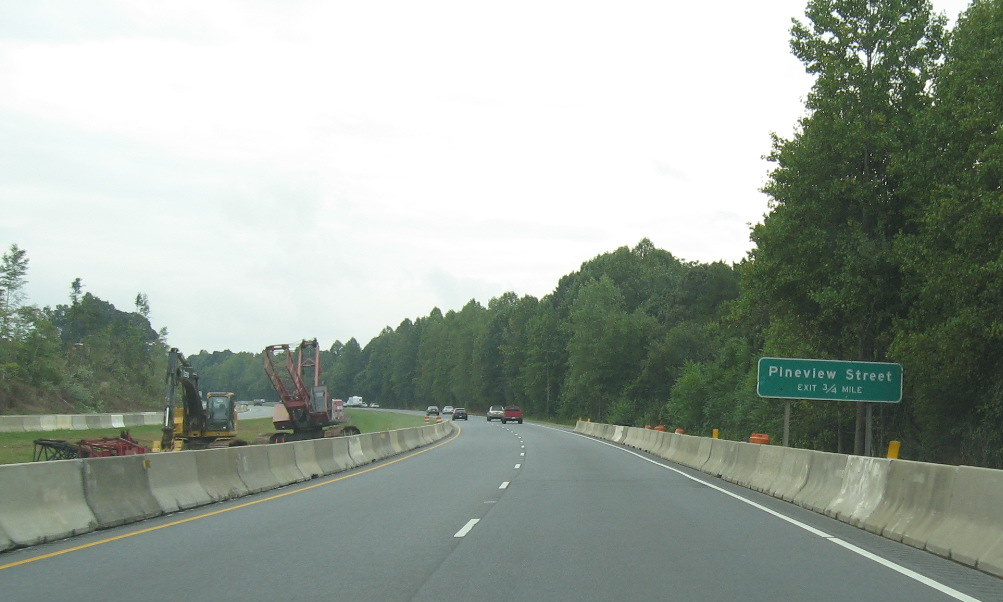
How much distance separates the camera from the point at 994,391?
30.3 metres

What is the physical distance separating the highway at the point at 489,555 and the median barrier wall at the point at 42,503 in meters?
0.30

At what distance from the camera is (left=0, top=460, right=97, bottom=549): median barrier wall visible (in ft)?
37.9

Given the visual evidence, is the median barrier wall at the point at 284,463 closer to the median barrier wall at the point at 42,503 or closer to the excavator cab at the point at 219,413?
the median barrier wall at the point at 42,503

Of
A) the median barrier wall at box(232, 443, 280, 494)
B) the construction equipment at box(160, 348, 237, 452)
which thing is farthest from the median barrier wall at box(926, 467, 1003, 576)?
the construction equipment at box(160, 348, 237, 452)

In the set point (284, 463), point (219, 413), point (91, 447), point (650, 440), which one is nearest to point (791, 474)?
point (284, 463)

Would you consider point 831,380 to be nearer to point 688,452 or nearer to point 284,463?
point 688,452

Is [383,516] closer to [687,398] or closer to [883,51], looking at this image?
[883,51]

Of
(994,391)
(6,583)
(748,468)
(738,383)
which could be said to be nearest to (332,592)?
(6,583)

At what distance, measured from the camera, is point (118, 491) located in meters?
14.2

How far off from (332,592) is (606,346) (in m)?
99.8

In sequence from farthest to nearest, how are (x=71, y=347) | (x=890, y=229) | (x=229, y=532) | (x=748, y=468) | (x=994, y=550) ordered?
1. (x=71, y=347)
2. (x=890, y=229)
3. (x=748, y=468)
4. (x=229, y=532)
5. (x=994, y=550)

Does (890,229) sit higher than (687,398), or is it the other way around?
(890,229)

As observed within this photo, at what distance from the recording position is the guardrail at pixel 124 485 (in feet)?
38.8

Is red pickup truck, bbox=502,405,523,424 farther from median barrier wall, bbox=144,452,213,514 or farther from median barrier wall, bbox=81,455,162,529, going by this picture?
median barrier wall, bbox=81,455,162,529
